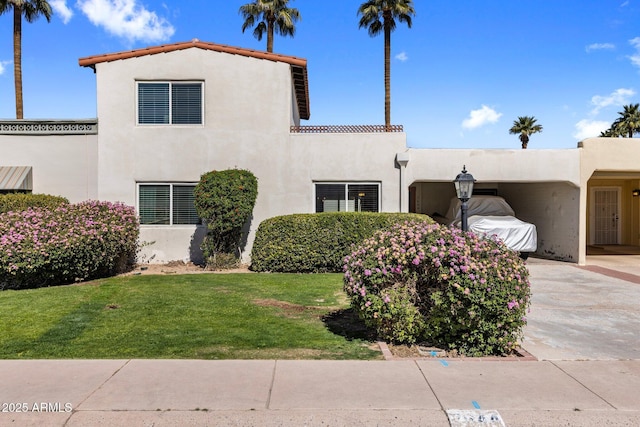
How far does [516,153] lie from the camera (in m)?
13.3

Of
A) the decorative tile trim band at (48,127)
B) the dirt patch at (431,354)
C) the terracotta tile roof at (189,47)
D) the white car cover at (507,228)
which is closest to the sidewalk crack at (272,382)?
the dirt patch at (431,354)

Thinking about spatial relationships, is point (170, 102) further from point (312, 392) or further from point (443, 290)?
point (312, 392)

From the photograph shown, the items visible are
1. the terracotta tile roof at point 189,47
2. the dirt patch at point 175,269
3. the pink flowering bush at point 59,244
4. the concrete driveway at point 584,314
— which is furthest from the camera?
the terracotta tile roof at point 189,47

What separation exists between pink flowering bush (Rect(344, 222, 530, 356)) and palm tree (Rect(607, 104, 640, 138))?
38593 mm

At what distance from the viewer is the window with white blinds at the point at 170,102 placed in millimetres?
12586

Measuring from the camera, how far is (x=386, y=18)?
23766 mm

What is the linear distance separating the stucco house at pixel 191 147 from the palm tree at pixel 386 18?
12.2m

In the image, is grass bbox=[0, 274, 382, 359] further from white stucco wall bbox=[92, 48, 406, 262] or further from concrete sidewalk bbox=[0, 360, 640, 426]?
white stucco wall bbox=[92, 48, 406, 262]

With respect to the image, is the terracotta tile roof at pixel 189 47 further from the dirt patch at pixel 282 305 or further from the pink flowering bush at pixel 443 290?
the pink flowering bush at pixel 443 290

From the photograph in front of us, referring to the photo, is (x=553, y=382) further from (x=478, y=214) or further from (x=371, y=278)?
(x=478, y=214)

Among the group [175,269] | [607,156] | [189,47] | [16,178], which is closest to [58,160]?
[16,178]

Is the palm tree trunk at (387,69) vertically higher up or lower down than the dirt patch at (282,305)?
higher up

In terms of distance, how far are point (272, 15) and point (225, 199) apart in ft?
61.9

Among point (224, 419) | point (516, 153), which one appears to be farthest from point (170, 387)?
point (516, 153)
